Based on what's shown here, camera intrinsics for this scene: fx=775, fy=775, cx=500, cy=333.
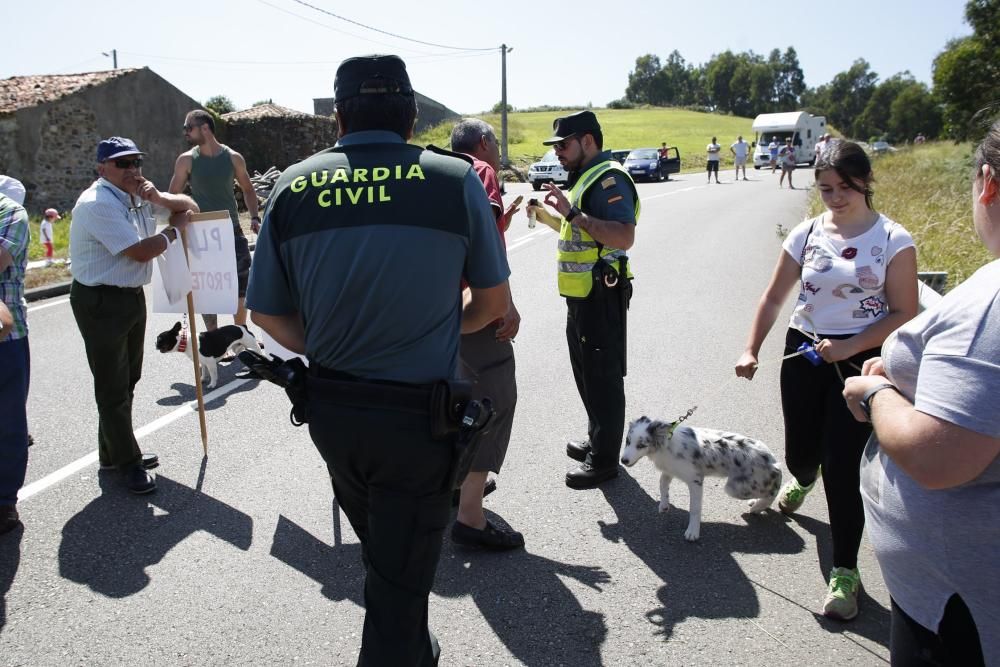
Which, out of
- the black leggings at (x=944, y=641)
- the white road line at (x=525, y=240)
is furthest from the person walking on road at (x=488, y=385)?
the white road line at (x=525, y=240)

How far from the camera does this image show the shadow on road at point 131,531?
372 cm

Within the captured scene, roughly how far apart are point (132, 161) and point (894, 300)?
4.07m

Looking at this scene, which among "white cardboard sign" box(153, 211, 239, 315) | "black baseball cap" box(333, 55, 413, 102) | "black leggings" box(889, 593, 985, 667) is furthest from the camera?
"white cardboard sign" box(153, 211, 239, 315)

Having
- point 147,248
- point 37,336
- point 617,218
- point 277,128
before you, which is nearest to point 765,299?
point 617,218

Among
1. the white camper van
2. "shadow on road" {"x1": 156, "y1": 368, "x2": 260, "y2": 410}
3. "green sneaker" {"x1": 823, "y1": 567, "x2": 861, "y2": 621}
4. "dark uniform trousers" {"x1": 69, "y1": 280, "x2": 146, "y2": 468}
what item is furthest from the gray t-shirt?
the white camper van

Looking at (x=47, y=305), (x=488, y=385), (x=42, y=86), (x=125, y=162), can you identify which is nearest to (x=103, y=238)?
(x=125, y=162)

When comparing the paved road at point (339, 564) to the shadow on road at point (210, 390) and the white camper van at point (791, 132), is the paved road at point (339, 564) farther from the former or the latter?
the white camper van at point (791, 132)

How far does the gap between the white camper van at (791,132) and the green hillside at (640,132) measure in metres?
4.76

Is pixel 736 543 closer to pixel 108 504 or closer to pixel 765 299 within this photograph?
pixel 765 299

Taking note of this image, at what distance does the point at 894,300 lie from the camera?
3.39 m

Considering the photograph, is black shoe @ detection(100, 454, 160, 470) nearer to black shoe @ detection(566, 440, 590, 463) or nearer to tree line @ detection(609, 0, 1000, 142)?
black shoe @ detection(566, 440, 590, 463)

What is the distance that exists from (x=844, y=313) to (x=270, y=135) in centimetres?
2153

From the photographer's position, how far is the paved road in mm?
3170

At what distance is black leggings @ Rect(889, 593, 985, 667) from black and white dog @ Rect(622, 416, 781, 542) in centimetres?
207
